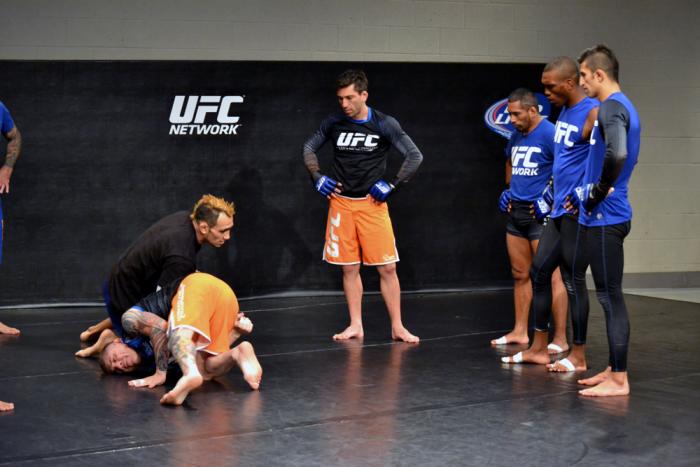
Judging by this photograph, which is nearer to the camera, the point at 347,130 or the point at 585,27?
the point at 347,130

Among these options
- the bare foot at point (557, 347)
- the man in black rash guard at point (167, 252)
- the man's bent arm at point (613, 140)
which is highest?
the man's bent arm at point (613, 140)

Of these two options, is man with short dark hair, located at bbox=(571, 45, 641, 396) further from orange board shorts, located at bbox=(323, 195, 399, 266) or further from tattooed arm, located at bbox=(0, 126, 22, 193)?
tattooed arm, located at bbox=(0, 126, 22, 193)

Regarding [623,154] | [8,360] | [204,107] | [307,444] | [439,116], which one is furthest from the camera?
[439,116]

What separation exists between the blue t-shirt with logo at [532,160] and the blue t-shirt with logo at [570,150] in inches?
18.6

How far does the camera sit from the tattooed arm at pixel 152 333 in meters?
4.58

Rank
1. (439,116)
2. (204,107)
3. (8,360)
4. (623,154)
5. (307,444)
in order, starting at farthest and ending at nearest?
1. (439,116)
2. (204,107)
3. (8,360)
4. (623,154)
5. (307,444)

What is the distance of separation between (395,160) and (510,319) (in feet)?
5.48

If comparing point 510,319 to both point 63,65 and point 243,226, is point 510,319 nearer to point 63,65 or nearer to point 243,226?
point 243,226

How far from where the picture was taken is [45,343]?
5.69m

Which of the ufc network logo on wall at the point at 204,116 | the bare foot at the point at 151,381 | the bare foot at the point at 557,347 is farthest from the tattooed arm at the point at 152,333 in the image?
the ufc network logo on wall at the point at 204,116

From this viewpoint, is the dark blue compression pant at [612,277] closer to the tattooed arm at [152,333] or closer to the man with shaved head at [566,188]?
the man with shaved head at [566,188]

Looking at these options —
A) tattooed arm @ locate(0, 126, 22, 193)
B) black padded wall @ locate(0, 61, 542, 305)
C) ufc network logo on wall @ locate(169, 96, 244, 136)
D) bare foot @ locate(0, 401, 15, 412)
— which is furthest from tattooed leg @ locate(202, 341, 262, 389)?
ufc network logo on wall @ locate(169, 96, 244, 136)

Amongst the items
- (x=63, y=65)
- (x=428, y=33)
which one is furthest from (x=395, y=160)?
(x=63, y=65)

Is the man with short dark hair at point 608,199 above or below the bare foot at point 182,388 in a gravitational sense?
above
